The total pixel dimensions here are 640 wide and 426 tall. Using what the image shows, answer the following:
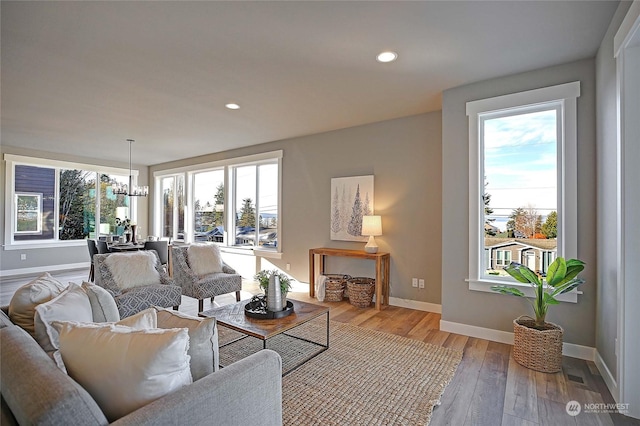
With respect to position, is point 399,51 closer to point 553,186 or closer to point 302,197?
point 553,186

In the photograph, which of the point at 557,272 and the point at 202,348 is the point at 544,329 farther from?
the point at 202,348

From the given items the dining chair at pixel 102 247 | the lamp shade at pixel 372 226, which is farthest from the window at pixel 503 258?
Answer: the dining chair at pixel 102 247

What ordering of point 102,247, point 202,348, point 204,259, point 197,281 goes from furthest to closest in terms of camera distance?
point 102,247 → point 204,259 → point 197,281 → point 202,348

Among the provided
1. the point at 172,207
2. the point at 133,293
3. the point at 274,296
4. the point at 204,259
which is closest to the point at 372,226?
the point at 274,296

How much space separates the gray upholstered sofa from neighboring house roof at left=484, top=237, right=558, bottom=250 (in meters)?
2.77

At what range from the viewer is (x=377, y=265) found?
421 cm

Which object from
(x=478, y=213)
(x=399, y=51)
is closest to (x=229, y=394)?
(x=399, y=51)

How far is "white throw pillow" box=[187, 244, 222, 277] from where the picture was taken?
168 inches

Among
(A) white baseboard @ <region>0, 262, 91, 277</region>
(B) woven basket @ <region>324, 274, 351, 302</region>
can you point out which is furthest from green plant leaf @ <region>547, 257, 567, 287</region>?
(A) white baseboard @ <region>0, 262, 91, 277</region>

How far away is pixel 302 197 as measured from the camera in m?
5.43

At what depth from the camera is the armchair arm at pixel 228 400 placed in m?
0.96

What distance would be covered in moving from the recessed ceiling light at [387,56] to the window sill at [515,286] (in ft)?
7.51

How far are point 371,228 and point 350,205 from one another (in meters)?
0.59

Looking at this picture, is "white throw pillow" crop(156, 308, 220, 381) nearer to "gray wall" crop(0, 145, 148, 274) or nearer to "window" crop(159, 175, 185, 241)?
"window" crop(159, 175, 185, 241)
